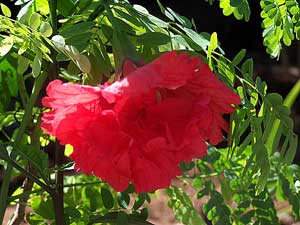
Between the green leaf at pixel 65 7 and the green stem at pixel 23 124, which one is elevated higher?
the green leaf at pixel 65 7

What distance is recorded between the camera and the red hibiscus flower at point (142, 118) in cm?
74

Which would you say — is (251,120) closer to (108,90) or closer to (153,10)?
(108,90)

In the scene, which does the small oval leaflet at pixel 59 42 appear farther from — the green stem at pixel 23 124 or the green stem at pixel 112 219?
the green stem at pixel 112 219

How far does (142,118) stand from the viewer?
0.76 meters

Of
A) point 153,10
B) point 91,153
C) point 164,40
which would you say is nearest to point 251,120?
point 164,40

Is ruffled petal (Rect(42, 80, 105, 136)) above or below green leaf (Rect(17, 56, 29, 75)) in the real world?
above

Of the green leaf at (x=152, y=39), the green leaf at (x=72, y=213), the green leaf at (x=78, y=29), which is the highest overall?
the green leaf at (x=78, y=29)

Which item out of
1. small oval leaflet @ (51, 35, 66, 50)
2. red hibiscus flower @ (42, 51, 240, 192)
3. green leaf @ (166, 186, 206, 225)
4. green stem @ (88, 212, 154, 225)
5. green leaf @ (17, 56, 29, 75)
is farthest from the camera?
green leaf @ (166, 186, 206, 225)

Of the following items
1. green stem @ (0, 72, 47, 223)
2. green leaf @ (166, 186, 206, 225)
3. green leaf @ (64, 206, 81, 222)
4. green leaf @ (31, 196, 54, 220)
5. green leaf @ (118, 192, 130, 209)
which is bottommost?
green leaf @ (166, 186, 206, 225)

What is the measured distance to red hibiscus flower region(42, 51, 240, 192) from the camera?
74 cm

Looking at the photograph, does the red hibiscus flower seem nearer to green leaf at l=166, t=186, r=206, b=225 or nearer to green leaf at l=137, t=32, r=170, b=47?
green leaf at l=137, t=32, r=170, b=47

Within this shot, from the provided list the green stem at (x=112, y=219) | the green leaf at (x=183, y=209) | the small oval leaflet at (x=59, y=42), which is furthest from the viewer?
the green leaf at (x=183, y=209)

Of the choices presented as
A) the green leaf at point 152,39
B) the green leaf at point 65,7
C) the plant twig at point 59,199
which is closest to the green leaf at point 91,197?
the plant twig at point 59,199

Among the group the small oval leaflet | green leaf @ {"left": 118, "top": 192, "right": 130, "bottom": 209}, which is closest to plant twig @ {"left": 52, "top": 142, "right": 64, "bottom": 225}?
green leaf @ {"left": 118, "top": 192, "right": 130, "bottom": 209}
